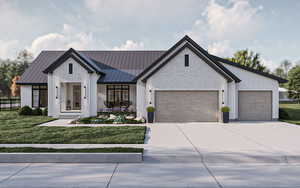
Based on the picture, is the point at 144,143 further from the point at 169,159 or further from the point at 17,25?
the point at 17,25

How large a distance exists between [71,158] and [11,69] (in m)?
69.5

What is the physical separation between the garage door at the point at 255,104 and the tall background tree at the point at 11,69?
66.1 m

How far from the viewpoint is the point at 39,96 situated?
61.0 feet

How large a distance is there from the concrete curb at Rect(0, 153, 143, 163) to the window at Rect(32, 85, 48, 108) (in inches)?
548

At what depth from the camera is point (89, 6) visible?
16.0m

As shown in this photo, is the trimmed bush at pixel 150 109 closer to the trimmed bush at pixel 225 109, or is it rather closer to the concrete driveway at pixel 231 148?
the trimmed bush at pixel 225 109

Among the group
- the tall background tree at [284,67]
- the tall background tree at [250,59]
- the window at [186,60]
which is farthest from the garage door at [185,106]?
the tall background tree at [284,67]

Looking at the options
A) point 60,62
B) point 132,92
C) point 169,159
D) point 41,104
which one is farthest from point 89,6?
point 169,159

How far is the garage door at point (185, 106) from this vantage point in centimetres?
1439

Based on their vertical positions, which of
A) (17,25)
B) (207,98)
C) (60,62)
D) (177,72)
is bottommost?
(207,98)

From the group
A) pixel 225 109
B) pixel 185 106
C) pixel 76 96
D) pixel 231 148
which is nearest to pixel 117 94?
pixel 76 96

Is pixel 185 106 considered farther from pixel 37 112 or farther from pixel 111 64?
pixel 37 112

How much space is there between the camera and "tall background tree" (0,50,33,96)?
197 ft

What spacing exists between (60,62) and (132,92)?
6793 millimetres
